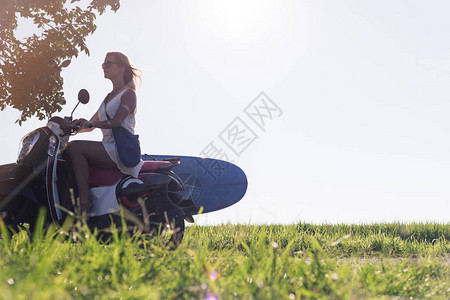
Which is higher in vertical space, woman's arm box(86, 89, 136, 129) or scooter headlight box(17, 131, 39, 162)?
woman's arm box(86, 89, 136, 129)

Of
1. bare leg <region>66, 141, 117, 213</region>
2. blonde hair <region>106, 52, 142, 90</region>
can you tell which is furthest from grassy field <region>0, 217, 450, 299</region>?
blonde hair <region>106, 52, 142, 90</region>

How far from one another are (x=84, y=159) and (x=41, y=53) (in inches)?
268

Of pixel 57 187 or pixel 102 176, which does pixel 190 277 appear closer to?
pixel 102 176

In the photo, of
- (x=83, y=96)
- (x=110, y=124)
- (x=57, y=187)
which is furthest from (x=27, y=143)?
(x=110, y=124)

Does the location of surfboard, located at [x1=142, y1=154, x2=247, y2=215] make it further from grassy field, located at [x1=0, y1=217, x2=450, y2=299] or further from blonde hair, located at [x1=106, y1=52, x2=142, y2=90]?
grassy field, located at [x1=0, y1=217, x2=450, y2=299]

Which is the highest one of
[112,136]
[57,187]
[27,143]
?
[112,136]

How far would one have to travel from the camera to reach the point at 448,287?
9.19 feet

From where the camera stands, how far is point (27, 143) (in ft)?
14.5

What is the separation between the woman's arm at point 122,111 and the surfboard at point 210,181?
4333 mm

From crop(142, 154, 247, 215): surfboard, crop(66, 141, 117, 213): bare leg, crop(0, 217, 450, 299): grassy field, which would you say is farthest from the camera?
crop(142, 154, 247, 215): surfboard

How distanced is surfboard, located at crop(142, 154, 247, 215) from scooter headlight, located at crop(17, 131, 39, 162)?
4364mm

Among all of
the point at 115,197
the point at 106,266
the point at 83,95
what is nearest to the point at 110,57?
the point at 83,95

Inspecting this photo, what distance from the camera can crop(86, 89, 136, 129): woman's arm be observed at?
4297 mm

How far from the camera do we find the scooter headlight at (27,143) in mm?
4367
